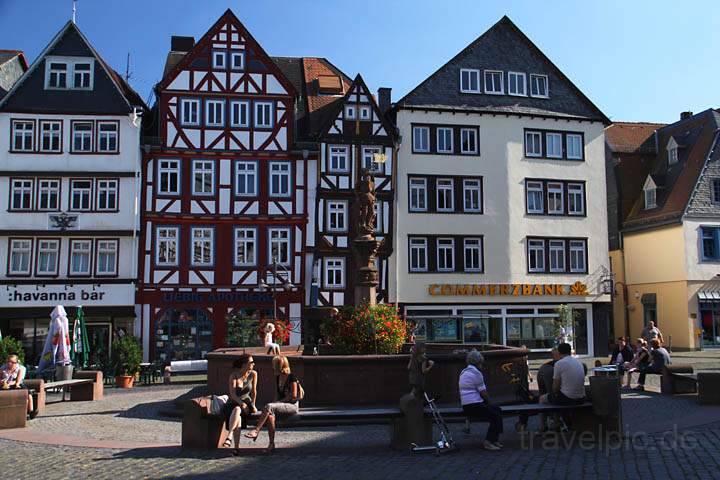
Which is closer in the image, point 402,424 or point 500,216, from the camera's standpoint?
point 402,424

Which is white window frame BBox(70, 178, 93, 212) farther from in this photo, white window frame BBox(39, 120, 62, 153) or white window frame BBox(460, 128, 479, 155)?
white window frame BBox(460, 128, 479, 155)

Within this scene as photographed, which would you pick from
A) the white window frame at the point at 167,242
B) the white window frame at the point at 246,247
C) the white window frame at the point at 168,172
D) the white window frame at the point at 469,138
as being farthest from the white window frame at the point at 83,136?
the white window frame at the point at 469,138

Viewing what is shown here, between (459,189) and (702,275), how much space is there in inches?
526

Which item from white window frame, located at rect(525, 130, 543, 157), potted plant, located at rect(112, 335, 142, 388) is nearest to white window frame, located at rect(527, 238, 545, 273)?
white window frame, located at rect(525, 130, 543, 157)

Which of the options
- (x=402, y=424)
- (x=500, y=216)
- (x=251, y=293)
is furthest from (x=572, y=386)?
(x=500, y=216)

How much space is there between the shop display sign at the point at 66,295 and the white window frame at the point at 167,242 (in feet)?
5.45

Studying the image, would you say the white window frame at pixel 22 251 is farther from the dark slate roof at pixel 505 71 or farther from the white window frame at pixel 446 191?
the dark slate roof at pixel 505 71

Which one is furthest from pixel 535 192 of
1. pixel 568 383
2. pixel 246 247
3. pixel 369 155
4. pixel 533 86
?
pixel 568 383

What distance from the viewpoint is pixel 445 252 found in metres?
34.9

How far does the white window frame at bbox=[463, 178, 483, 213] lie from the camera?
35.4m

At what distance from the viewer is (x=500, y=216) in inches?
1405

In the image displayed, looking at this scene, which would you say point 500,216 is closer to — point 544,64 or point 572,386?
point 544,64

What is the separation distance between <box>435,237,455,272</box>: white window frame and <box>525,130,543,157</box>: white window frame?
19.4 feet

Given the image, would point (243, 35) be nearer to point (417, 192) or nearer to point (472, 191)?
point (417, 192)
